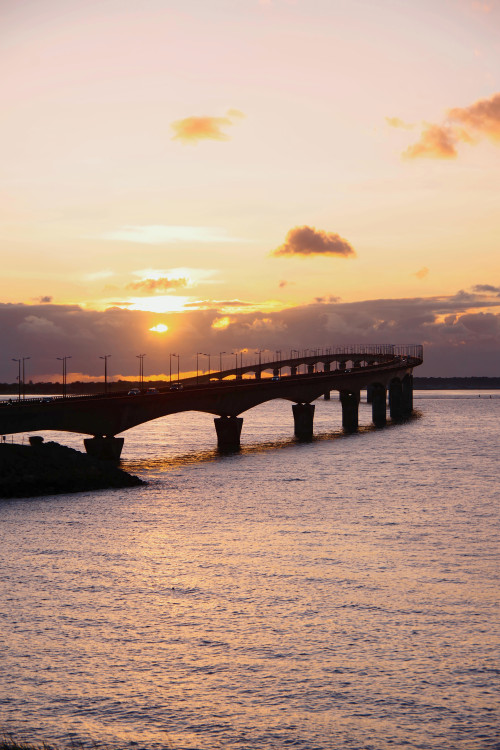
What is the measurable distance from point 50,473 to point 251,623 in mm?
49518

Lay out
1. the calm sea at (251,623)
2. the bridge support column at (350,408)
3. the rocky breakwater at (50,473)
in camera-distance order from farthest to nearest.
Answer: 1. the bridge support column at (350,408)
2. the rocky breakwater at (50,473)
3. the calm sea at (251,623)

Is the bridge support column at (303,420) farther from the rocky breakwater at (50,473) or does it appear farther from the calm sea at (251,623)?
the calm sea at (251,623)

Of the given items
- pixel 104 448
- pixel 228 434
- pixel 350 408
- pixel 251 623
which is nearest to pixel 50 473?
pixel 104 448

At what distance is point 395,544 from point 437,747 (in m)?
29.7

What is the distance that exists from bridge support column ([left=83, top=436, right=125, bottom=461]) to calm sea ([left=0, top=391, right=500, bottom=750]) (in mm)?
27412

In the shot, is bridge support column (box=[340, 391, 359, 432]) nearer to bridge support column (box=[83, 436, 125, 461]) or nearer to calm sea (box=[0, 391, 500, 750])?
bridge support column (box=[83, 436, 125, 461])

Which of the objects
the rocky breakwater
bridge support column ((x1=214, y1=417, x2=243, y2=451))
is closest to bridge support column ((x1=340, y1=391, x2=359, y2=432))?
bridge support column ((x1=214, y1=417, x2=243, y2=451))

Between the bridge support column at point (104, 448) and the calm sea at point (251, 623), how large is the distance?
2741 cm

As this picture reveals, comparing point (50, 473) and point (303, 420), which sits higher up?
point (303, 420)

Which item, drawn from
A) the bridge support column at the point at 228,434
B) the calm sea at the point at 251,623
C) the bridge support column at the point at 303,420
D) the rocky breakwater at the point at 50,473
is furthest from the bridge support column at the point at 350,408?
the calm sea at the point at 251,623

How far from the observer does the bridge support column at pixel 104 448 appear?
101375mm

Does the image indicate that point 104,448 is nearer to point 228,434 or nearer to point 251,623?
point 228,434

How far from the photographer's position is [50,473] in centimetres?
8138

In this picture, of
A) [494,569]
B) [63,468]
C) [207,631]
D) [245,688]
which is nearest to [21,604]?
[207,631]
